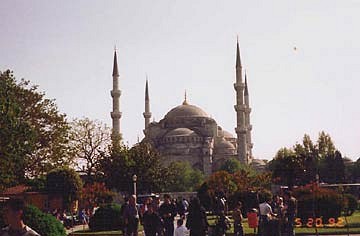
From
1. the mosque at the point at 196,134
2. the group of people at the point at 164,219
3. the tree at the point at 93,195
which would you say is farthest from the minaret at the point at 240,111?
the group of people at the point at 164,219

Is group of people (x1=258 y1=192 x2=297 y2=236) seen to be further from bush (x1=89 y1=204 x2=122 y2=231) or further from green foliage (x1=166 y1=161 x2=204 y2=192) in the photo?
green foliage (x1=166 y1=161 x2=204 y2=192)

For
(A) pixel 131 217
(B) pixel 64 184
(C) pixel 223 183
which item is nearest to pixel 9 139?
(B) pixel 64 184

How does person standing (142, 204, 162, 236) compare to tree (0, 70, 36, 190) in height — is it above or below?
below

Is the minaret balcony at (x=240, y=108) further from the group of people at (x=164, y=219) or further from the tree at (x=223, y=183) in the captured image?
the group of people at (x=164, y=219)

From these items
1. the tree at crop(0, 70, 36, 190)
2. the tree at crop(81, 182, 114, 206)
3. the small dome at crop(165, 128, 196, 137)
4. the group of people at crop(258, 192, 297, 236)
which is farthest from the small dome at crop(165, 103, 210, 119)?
the group of people at crop(258, 192, 297, 236)

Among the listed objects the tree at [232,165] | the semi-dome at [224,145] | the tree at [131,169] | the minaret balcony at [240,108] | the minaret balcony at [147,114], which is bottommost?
the tree at [131,169]

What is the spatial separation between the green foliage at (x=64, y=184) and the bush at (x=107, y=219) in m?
9.67

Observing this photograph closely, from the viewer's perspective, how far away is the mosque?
74.9 metres

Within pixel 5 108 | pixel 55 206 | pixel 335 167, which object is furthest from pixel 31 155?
pixel 335 167

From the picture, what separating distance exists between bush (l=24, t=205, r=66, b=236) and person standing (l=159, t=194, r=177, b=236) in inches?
134

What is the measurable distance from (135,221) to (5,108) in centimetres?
1245

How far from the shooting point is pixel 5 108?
24.8 metres

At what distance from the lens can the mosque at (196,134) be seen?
7494cm

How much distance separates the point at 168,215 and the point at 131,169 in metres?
28.8
